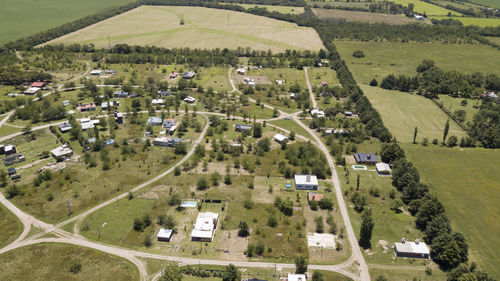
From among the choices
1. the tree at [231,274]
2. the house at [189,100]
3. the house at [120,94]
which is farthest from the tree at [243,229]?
the house at [120,94]

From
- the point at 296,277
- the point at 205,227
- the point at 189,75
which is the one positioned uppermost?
the point at 189,75

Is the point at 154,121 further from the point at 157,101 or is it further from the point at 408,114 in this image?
the point at 408,114

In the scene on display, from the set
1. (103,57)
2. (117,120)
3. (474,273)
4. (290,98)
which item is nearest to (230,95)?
(290,98)

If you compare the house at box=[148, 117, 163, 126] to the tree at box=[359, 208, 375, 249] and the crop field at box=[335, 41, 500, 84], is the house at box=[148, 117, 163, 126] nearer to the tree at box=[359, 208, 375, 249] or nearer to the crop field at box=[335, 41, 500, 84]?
the tree at box=[359, 208, 375, 249]

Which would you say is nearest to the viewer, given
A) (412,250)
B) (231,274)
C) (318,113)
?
(231,274)

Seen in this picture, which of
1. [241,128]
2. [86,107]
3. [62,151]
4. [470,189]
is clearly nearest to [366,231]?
[470,189]

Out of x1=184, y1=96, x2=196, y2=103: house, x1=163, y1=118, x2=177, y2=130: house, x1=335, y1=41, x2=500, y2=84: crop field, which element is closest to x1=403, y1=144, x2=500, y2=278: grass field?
x1=335, y1=41, x2=500, y2=84: crop field
